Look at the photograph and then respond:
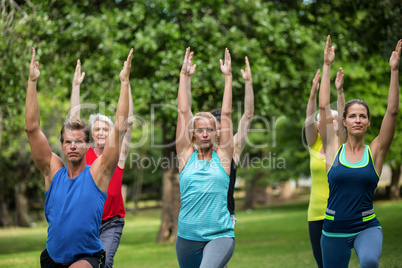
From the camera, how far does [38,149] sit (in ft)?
14.3

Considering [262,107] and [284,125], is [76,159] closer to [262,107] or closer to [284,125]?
[262,107]

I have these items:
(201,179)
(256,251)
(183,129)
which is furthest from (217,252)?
(256,251)

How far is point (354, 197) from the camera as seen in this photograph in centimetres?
489

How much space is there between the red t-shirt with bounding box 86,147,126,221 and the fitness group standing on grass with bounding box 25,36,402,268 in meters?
0.33

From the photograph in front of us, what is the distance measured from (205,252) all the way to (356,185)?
1549mm

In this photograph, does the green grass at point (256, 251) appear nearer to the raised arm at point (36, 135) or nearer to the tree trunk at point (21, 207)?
the raised arm at point (36, 135)

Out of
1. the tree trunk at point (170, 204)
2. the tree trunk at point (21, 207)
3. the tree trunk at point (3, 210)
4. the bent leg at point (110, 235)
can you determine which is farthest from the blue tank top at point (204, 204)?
the tree trunk at point (3, 210)

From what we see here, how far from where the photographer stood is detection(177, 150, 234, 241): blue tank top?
4.80 metres

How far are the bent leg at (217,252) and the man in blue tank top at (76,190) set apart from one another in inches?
37.5

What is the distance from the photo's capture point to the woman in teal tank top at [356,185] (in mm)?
4887

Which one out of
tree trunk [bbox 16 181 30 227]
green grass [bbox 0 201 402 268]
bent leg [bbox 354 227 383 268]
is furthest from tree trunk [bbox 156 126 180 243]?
tree trunk [bbox 16 181 30 227]

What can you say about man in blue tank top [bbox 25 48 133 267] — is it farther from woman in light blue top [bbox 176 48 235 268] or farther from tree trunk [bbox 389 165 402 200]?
tree trunk [bbox 389 165 402 200]

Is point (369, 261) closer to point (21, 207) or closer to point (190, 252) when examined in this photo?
point (190, 252)

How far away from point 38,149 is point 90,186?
1.91 feet
